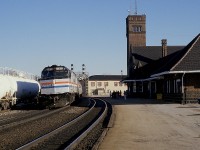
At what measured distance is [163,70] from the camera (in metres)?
37.3

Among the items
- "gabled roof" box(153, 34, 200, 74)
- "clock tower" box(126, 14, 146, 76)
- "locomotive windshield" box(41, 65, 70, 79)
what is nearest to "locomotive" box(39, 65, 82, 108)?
"locomotive windshield" box(41, 65, 70, 79)

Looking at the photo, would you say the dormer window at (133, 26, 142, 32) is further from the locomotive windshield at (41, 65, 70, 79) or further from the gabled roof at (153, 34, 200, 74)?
the locomotive windshield at (41, 65, 70, 79)

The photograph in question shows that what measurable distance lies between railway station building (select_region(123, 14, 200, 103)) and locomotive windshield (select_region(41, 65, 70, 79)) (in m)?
8.64

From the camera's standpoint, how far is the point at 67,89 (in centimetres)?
3198

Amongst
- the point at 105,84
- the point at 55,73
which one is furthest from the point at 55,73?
the point at 105,84

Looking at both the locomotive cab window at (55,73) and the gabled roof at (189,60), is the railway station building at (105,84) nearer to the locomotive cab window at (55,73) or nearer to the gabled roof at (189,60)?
the gabled roof at (189,60)

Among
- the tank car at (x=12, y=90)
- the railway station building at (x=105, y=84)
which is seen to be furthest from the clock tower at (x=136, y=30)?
the tank car at (x=12, y=90)

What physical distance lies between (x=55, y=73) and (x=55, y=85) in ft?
3.85

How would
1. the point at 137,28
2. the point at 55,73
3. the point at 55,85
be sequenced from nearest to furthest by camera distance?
the point at 55,85 < the point at 55,73 < the point at 137,28

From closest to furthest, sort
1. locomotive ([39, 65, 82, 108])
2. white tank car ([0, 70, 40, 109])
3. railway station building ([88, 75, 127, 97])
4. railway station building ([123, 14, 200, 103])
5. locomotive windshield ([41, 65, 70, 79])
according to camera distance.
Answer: white tank car ([0, 70, 40, 109])
locomotive ([39, 65, 82, 108])
locomotive windshield ([41, 65, 70, 79])
railway station building ([123, 14, 200, 103])
railway station building ([88, 75, 127, 97])

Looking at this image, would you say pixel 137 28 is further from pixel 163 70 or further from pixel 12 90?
pixel 12 90

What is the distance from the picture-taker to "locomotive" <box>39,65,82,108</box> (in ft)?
102

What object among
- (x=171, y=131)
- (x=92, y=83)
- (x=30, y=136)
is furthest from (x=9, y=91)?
(x=92, y=83)

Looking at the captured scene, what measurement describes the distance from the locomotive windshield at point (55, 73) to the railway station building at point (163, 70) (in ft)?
28.4
